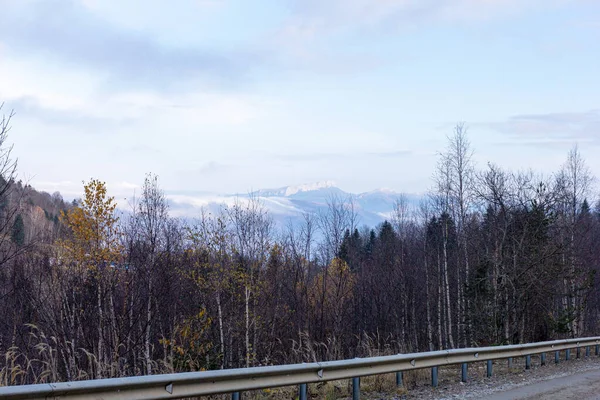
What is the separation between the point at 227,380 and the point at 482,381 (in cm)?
684

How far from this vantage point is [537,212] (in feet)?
84.3

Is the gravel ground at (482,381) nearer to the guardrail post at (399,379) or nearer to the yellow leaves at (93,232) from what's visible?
the guardrail post at (399,379)

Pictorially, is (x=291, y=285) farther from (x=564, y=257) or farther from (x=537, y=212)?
(x=564, y=257)

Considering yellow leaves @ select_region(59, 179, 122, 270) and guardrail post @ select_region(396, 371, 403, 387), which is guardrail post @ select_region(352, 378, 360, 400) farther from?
yellow leaves @ select_region(59, 179, 122, 270)

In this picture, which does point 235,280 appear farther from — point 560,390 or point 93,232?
point 560,390

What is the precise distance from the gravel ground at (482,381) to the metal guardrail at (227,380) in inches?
15.2

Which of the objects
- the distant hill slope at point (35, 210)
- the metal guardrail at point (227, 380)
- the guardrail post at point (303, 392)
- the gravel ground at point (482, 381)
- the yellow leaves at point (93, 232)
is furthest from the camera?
the yellow leaves at point (93, 232)

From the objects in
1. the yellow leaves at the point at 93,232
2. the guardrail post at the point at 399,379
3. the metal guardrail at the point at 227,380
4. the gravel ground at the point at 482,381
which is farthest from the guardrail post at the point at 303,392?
the yellow leaves at the point at 93,232

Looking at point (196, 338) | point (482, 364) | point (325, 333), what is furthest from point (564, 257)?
point (196, 338)

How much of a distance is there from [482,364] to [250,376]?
35.2 feet

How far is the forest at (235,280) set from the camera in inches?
522

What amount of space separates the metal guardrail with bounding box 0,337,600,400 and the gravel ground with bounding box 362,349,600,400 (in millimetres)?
386

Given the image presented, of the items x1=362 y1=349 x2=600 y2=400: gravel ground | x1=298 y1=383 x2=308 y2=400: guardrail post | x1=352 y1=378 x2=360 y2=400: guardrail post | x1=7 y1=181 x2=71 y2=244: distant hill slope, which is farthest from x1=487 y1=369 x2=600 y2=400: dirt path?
x1=7 y1=181 x2=71 y2=244: distant hill slope

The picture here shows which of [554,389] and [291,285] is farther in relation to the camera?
[291,285]
